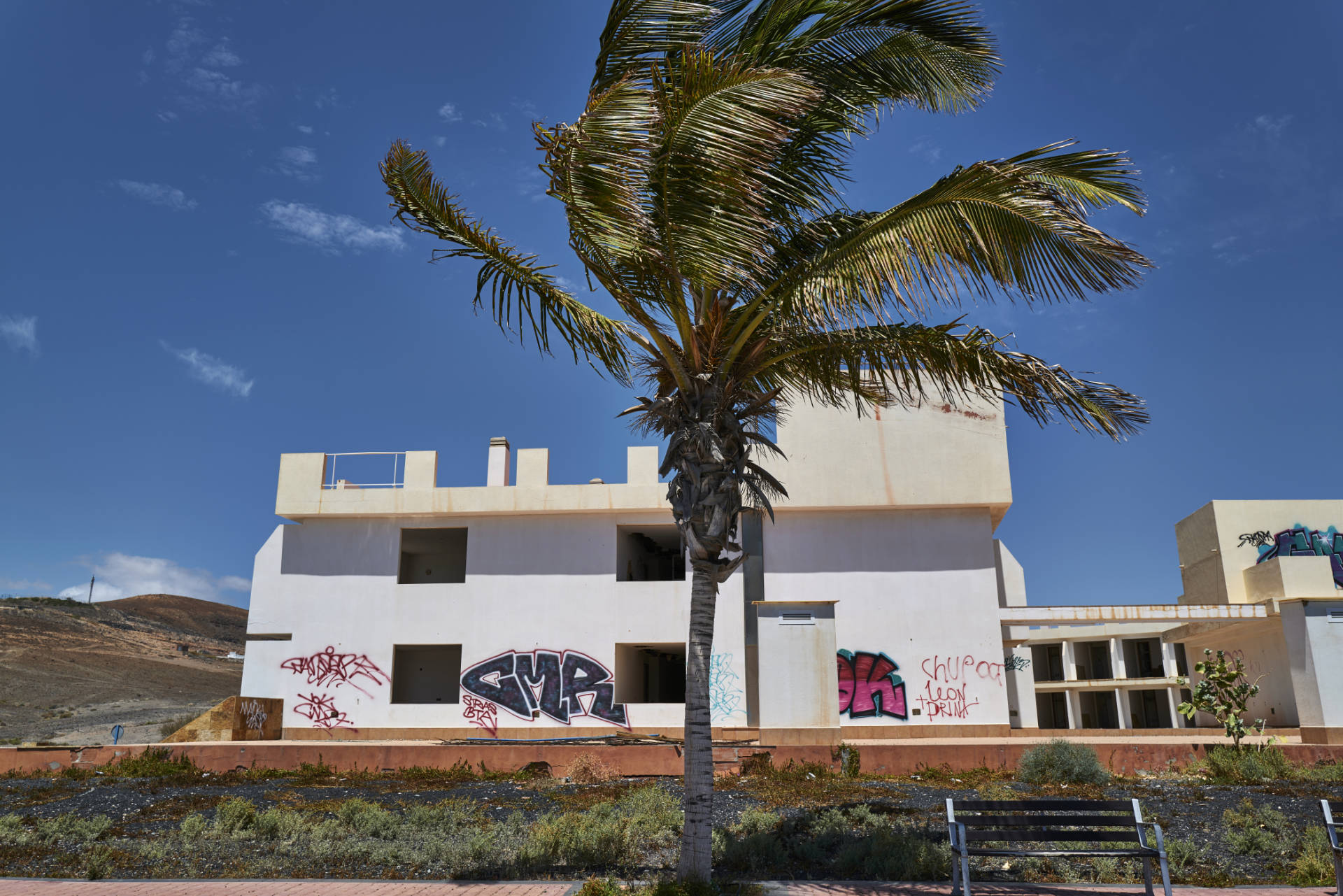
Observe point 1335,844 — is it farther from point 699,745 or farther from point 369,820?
point 369,820

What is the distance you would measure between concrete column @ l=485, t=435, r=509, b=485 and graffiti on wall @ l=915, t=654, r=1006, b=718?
1123 centimetres

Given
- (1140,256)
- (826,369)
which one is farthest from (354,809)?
(1140,256)

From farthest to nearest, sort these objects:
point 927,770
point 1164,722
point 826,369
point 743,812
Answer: point 1164,722 → point 927,770 → point 743,812 → point 826,369

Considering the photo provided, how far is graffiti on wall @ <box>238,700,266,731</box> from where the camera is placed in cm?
2016

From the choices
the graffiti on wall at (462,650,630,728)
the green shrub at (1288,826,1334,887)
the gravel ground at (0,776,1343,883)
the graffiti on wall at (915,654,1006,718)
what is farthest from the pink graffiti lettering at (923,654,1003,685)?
the green shrub at (1288,826,1334,887)

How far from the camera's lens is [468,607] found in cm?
2175

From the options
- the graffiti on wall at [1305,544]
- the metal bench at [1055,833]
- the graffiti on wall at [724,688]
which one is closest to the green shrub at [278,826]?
the metal bench at [1055,833]

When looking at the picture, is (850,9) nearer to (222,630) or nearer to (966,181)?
(966,181)

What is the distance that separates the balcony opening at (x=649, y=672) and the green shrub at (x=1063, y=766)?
9.85m

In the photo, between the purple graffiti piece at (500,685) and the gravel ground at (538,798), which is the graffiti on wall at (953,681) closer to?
the gravel ground at (538,798)

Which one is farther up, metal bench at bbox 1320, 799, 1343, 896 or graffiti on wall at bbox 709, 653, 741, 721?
graffiti on wall at bbox 709, 653, 741, 721

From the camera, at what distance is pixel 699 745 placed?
22.8 feet

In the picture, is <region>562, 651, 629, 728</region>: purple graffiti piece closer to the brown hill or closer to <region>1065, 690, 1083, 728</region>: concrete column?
<region>1065, 690, 1083, 728</region>: concrete column

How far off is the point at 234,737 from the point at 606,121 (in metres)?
18.1
